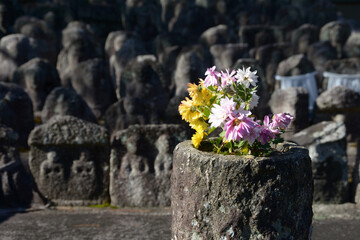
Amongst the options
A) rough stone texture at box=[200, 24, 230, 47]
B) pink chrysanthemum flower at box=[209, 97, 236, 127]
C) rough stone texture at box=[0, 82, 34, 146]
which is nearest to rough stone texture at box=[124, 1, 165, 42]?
rough stone texture at box=[200, 24, 230, 47]

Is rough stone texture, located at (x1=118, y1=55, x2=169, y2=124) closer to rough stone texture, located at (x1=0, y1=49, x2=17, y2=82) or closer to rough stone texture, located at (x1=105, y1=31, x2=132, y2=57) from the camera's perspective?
rough stone texture, located at (x1=0, y1=49, x2=17, y2=82)

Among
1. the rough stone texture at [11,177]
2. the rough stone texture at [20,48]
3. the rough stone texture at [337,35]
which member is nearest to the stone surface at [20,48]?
the rough stone texture at [20,48]

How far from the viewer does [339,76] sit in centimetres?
866

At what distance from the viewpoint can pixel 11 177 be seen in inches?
176

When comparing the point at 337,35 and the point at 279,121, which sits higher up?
the point at 337,35

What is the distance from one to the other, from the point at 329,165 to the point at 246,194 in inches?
89.7

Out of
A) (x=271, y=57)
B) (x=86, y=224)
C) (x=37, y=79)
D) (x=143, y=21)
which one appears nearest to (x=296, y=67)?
(x=271, y=57)

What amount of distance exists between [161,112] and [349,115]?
282cm

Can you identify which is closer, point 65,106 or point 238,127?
point 238,127

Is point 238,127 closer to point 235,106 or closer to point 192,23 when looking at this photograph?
point 235,106

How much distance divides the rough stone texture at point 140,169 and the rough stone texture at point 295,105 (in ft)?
7.48

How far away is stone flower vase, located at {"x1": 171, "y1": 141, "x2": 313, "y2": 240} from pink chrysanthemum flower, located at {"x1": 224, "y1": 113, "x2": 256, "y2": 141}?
16 cm

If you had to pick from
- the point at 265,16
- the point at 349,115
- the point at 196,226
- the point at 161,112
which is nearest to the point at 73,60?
the point at 161,112

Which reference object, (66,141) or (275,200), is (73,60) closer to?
(66,141)
